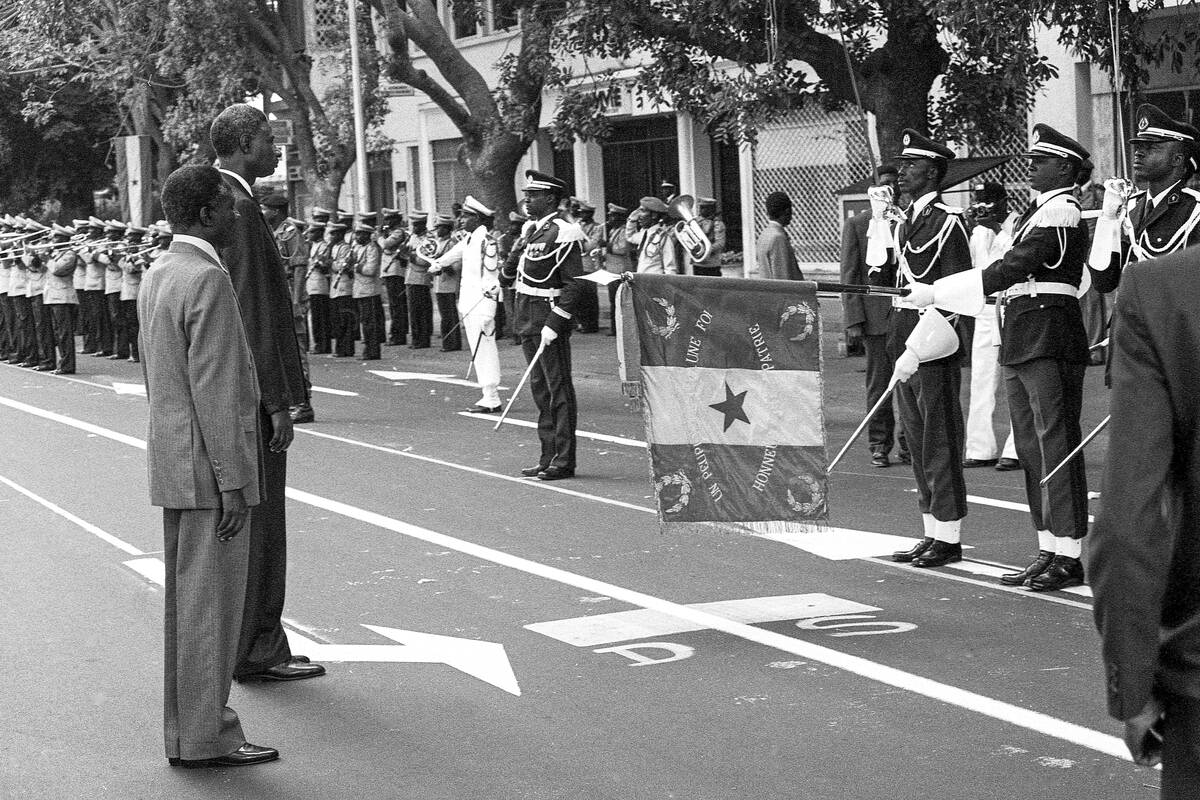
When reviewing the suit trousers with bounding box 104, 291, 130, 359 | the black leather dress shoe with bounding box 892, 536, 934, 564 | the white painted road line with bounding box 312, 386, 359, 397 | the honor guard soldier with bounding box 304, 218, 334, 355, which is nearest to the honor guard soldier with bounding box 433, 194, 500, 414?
the white painted road line with bounding box 312, 386, 359, 397

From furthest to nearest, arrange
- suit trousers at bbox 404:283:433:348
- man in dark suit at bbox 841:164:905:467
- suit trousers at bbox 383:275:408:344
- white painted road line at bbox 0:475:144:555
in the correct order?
suit trousers at bbox 383:275:408:344, suit trousers at bbox 404:283:433:348, man in dark suit at bbox 841:164:905:467, white painted road line at bbox 0:475:144:555

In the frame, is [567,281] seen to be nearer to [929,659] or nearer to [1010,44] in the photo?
[1010,44]

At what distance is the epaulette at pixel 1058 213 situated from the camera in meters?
8.30

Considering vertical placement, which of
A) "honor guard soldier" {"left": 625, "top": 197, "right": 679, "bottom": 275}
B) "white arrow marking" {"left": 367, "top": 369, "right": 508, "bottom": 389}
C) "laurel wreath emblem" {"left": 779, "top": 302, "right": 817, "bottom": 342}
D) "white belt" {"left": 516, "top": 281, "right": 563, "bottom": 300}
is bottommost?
"white arrow marking" {"left": 367, "top": 369, "right": 508, "bottom": 389}

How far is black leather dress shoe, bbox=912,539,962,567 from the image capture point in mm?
8953

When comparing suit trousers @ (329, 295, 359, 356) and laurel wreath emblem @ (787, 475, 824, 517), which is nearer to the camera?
laurel wreath emblem @ (787, 475, 824, 517)

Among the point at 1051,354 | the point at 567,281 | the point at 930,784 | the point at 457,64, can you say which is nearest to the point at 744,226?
the point at 457,64

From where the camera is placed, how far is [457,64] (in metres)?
25.3

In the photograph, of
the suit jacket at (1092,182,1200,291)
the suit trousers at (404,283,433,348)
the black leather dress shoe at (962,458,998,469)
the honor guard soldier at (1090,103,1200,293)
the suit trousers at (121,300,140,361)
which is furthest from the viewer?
the suit trousers at (121,300,140,361)

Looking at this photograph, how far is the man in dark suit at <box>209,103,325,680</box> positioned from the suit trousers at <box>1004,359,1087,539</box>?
11.9ft

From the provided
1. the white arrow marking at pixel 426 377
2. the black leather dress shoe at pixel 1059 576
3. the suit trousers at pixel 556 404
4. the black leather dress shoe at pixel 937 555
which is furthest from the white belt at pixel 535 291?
the white arrow marking at pixel 426 377

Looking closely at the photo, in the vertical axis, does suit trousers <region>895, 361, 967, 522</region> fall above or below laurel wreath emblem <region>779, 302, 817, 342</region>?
below

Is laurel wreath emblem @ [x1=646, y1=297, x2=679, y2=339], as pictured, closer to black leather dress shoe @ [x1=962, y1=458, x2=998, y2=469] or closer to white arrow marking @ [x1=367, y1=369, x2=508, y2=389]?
black leather dress shoe @ [x1=962, y1=458, x2=998, y2=469]

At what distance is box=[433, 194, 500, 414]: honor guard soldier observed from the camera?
55.8 feet
